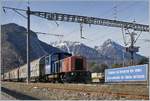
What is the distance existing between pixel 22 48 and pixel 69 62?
137746 mm

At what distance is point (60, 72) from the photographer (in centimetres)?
3812

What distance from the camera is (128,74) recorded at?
121 feet

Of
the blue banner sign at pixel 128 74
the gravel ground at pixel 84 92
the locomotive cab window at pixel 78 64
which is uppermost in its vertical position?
the locomotive cab window at pixel 78 64

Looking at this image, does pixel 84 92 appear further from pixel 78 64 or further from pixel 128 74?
pixel 128 74

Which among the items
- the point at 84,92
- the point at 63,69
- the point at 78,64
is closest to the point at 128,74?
the point at 78,64

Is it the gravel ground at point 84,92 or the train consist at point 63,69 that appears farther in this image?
the train consist at point 63,69

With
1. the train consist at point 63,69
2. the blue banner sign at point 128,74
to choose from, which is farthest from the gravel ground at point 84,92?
the train consist at point 63,69

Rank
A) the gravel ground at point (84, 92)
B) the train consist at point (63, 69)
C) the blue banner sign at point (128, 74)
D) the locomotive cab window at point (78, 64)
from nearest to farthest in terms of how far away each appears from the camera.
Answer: the gravel ground at point (84, 92) < the blue banner sign at point (128, 74) < the train consist at point (63, 69) < the locomotive cab window at point (78, 64)

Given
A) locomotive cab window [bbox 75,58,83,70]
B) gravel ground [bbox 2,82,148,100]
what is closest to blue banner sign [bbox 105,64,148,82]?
locomotive cab window [bbox 75,58,83,70]

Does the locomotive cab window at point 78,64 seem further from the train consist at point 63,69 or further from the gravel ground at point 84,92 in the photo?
the gravel ground at point 84,92

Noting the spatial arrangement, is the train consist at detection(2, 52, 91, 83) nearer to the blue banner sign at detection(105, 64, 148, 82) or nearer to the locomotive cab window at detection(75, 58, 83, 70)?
the locomotive cab window at detection(75, 58, 83, 70)

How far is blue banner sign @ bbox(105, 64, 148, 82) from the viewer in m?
34.2

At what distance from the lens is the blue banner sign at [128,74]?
34222mm

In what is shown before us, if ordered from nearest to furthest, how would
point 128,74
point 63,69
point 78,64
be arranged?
point 78,64, point 128,74, point 63,69
